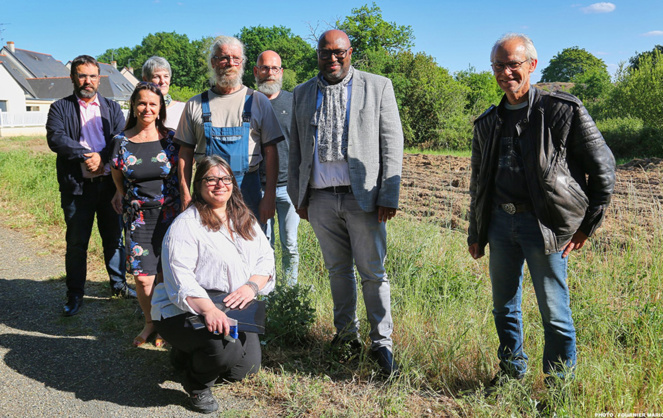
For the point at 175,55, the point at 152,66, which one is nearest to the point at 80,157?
the point at 152,66

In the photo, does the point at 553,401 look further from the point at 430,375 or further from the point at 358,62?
the point at 358,62

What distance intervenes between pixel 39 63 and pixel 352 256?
61.6 m

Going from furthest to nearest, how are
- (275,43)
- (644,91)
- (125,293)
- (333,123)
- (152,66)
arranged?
1. (275,43)
2. (644,91)
3. (125,293)
4. (152,66)
5. (333,123)

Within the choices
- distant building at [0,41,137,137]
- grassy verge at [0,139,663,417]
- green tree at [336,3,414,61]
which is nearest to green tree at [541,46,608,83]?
green tree at [336,3,414,61]

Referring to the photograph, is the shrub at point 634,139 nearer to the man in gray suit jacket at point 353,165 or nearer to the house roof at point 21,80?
the man in gray suit jacket at point 353,165

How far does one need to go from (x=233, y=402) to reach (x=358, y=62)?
26.8 meters

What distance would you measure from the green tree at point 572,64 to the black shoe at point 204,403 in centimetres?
9804

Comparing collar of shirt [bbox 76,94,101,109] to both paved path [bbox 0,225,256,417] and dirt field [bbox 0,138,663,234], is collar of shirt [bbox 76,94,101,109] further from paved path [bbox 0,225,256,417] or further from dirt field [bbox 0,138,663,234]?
dirt field [bbox 0,138,663,234]

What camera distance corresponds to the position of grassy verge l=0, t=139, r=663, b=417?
2803 mm

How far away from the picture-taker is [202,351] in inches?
120

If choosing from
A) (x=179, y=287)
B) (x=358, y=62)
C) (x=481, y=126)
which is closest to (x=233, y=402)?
(x=179, y=287)

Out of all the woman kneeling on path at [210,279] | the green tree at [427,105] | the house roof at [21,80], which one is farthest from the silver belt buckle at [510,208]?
the house roof at [21,80]

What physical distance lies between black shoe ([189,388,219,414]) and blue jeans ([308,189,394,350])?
99 centimetres

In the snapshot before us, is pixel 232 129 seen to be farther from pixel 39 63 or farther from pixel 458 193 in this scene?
pixel 39 63
